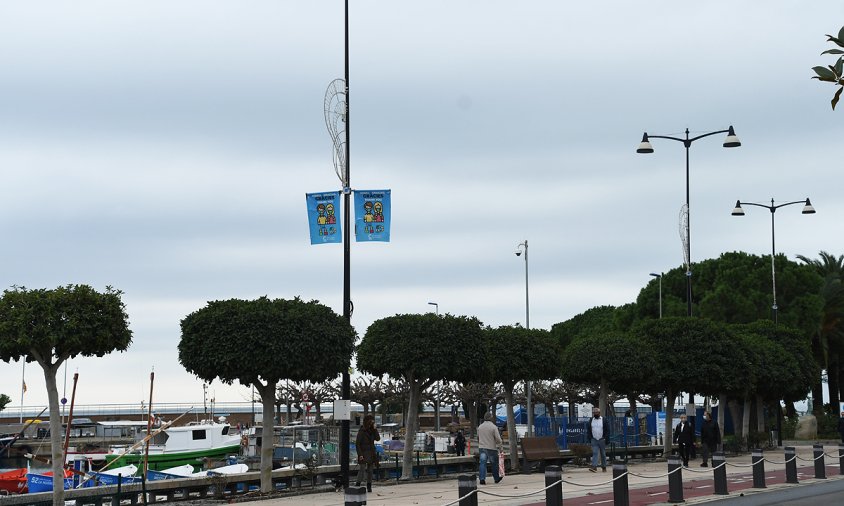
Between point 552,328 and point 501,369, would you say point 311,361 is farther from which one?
point 552,328

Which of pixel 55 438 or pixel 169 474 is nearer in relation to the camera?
pixel 55 438

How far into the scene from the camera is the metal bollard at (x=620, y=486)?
18844 millimetres

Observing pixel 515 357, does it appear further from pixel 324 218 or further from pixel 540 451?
pixel 324 218

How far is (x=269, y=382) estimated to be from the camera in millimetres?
23844

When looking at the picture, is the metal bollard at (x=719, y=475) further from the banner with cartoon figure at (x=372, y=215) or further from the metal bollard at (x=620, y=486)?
the banner with cartoon figure at (x=372, y=215)

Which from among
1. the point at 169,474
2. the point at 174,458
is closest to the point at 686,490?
the point at 169,474

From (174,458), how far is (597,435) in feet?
84.4

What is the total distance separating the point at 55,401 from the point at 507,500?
901cm

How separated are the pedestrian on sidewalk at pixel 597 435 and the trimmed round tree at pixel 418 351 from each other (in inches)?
138

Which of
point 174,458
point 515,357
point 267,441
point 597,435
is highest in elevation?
point 515,357

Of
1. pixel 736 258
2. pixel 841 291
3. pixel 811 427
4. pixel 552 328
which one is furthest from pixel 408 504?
pixel 552 328

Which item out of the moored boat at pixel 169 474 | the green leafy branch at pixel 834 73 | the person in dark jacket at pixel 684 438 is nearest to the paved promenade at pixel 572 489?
the person in dark jacket at pixel 684 438

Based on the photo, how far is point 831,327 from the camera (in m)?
64.6

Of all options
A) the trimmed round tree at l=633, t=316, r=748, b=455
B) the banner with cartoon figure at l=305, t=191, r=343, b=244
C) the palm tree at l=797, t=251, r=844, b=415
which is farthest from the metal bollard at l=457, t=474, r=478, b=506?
the palm tree at l=797, t=251, r=844, b=415
